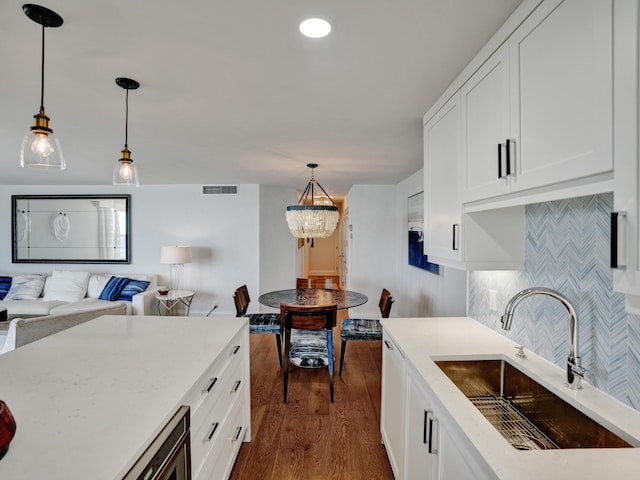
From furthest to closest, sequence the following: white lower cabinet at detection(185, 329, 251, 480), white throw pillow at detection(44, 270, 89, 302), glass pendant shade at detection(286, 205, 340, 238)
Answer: white throw pillow at detection(44, 270, 89, 302)
glass pendant shade at detection(286, 205, 340, 238)
white lower cabinet at detection(185, 329, 251, 480)

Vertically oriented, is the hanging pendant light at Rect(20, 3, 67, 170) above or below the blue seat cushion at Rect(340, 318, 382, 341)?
above

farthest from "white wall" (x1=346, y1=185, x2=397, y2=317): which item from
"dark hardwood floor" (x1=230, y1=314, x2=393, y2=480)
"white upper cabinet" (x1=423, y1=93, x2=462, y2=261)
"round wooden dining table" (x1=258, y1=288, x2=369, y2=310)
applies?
"white upper cabinet" (x1=423, y1=93, x2=462, y2=261)

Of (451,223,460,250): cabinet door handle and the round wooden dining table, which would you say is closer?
(451,223,460,250): cabinet door handle

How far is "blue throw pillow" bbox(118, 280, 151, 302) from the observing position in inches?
186

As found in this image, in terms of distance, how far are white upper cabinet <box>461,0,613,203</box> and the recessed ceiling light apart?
706 millimetres

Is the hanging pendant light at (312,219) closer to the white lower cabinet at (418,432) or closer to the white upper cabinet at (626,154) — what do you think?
the white lower cabinet at (418,432)

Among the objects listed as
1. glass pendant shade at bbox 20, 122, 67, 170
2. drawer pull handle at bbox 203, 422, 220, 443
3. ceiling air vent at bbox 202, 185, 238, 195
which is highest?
ceiling air vent at bbox 202, 185, 238, 195

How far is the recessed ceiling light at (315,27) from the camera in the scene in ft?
4.27

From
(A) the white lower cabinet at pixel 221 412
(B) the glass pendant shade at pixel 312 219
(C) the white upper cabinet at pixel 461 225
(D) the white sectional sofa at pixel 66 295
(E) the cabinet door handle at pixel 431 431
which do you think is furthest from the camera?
(D) the white sectional sofa at pixel 66 295

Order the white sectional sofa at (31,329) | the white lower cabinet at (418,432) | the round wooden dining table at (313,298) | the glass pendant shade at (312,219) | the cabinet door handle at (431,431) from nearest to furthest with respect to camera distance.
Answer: the white lower cabinet at (418,432) < the cabinet door handle at (431,431) < the white sectional sofa at (31,329) < the round wooden dining table at (313,298) < the glass pendant shade at (312,219)

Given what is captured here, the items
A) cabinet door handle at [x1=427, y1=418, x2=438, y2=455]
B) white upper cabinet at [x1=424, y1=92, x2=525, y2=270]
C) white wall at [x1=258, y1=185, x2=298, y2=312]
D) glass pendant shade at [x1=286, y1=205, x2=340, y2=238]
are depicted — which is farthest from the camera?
white wall at [x1=258, y1=185, x2=298, y2=312]

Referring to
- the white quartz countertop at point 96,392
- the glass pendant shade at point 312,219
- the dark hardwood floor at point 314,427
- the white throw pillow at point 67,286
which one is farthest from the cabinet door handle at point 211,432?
the white throw pillow at point 67,286

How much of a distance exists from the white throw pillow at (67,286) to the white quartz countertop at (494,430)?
4986mm

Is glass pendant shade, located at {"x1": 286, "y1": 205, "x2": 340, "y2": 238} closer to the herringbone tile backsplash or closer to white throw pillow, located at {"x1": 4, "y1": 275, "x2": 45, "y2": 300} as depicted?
the herringbone tile backsplash
